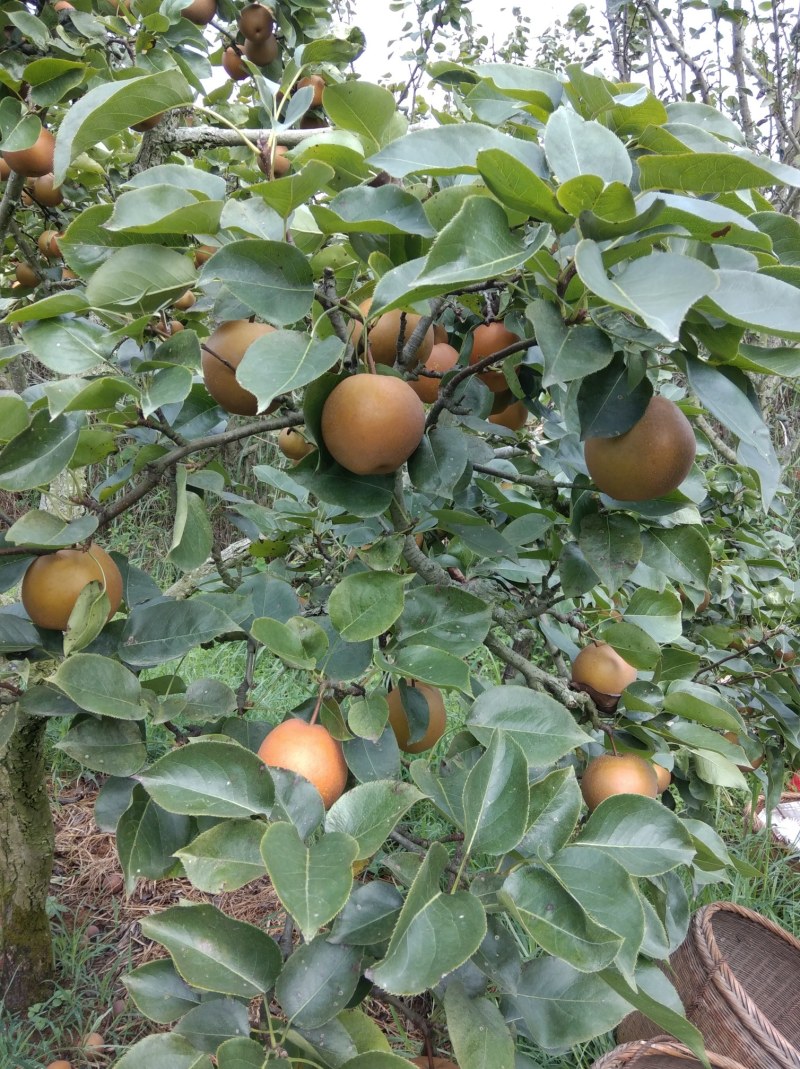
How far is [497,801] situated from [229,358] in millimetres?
403

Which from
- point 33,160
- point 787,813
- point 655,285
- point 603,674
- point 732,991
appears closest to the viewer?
point 655,285

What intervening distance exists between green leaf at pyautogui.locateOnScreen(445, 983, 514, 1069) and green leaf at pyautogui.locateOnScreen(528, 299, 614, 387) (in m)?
0.40

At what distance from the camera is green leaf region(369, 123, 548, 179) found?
1.66ft

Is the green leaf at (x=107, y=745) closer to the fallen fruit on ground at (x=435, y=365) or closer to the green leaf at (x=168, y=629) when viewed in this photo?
the green leaf at (x=168, y=629)

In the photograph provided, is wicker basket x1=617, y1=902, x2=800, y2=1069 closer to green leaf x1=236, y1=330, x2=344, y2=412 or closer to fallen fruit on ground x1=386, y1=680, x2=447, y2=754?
fallen fruit on ground x1=386, y1=680, x2=447, y2=754

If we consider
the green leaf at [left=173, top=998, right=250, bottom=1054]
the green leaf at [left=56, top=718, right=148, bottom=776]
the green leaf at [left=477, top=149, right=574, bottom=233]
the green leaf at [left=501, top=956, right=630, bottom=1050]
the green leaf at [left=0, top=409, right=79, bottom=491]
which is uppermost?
the green leaf at [left=477, top=149, right=574, bottom=233]

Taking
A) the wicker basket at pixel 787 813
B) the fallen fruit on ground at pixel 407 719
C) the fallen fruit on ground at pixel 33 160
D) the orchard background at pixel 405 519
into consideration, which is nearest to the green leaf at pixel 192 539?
the orchard background at pixel 405 519

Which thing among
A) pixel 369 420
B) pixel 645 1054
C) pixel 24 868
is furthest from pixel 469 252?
pixel 645 1054

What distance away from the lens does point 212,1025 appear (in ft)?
1.65

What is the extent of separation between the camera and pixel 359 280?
0.74m

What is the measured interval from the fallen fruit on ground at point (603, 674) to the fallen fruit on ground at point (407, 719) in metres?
0.16

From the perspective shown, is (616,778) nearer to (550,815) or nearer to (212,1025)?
(550,815)

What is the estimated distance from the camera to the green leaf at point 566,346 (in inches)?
18.4

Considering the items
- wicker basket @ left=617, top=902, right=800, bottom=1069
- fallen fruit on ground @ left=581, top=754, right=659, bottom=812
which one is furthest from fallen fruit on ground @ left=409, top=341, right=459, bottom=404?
wicker basket @ left=617, top=902, right=800, bottom=1069
